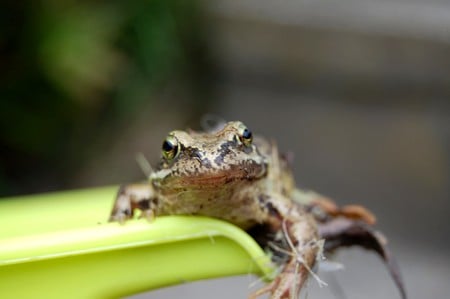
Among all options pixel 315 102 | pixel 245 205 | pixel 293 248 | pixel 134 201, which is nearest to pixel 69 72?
pixel 315 102

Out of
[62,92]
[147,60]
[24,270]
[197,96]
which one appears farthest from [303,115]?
[24,270]

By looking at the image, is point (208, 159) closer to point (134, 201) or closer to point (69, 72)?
point (134, 201)

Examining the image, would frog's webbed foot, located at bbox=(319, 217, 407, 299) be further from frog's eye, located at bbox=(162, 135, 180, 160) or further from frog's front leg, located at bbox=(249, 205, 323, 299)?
frog's eye, located at bbox=(162, 135, 180, 160)

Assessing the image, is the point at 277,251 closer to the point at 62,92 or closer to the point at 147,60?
the point at 62,92

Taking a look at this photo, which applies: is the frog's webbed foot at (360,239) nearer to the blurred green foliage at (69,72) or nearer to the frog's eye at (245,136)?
the frog's eye at (245,136)

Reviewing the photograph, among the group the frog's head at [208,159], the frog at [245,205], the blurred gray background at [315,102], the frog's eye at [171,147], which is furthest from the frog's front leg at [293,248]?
the blurred gray background at [315,102]

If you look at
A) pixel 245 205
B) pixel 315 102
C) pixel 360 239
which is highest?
pixel 315 102

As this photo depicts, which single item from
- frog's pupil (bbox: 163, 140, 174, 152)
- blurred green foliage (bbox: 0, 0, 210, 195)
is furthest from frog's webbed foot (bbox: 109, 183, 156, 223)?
blurred green foliage (bbox: 0, 0, 210, 195)
